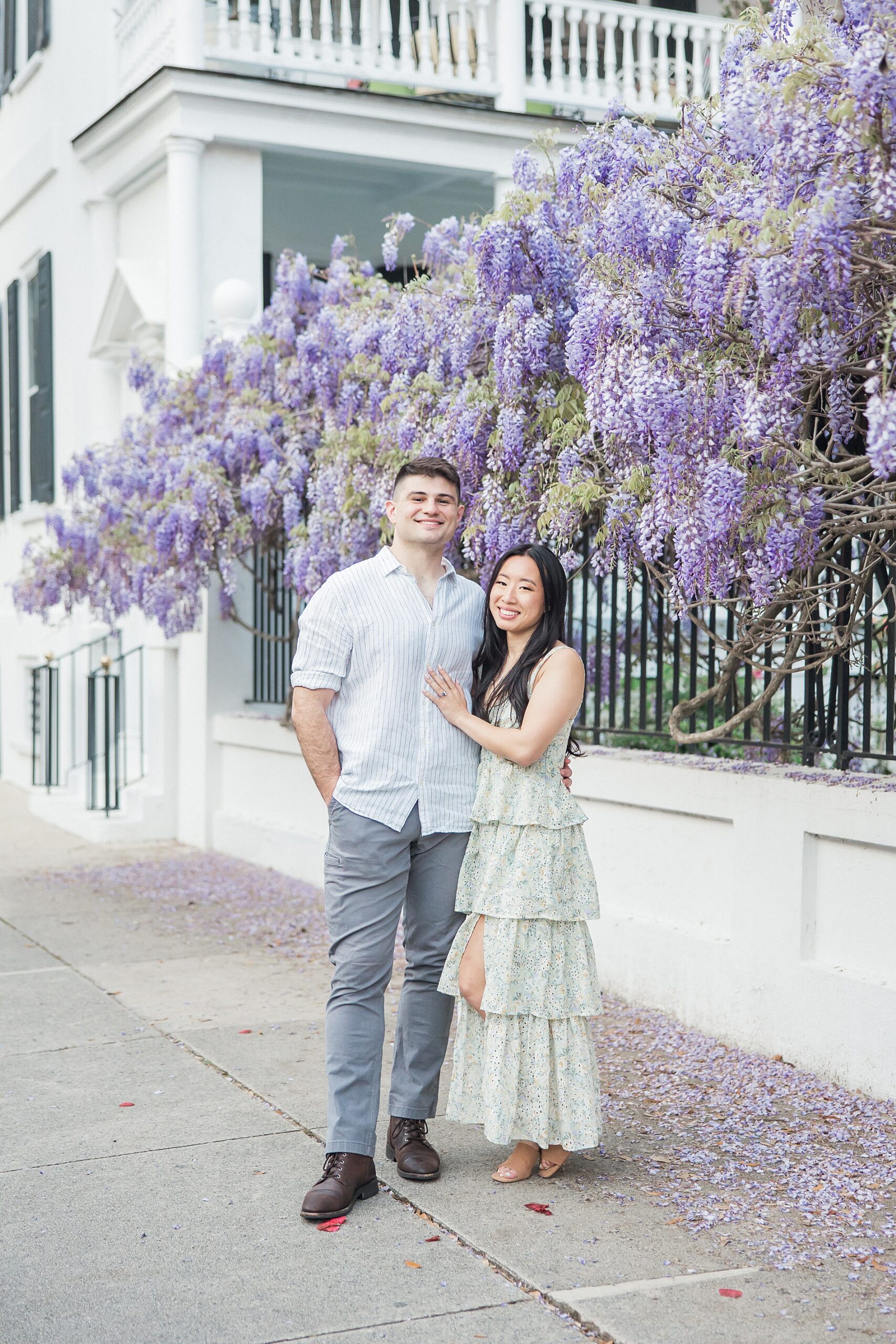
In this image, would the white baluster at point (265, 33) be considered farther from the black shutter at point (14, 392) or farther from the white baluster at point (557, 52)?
the black shutter at point (14, 392)

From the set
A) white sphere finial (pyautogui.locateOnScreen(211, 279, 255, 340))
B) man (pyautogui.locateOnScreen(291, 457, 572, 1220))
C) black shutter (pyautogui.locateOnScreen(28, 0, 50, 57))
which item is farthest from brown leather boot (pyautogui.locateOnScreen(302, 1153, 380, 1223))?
black shutter (pyautogui.locateOnScreen(28, 0, 50, 57))

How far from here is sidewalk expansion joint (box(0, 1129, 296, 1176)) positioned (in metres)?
4.24

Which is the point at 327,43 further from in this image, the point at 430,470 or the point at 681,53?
the point at 430,470

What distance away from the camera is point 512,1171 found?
4.09 meters

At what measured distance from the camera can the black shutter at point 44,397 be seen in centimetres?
1362

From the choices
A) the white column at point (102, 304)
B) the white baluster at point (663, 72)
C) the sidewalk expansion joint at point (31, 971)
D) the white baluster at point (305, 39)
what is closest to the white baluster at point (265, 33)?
the white baluster at point (305, 39)

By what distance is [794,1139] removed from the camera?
14.7 ft

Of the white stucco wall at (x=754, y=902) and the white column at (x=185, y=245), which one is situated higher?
the white column at (x=185, y=245)

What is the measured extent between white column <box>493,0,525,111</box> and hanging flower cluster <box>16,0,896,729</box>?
3562 millimetres

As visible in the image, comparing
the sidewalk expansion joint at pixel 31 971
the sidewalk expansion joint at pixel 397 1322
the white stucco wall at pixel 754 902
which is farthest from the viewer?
the sidewalk expansion joint at pixel 31 971

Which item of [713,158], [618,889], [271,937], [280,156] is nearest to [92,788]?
[271,937]

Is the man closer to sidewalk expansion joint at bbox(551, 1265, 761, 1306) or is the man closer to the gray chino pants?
the gray chino pants

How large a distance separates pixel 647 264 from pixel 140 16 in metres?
8.45

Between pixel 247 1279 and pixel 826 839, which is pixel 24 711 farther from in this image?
pixel 247 1279
